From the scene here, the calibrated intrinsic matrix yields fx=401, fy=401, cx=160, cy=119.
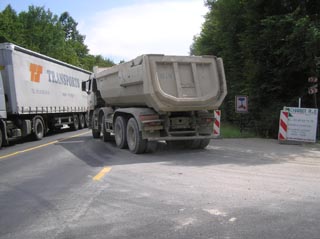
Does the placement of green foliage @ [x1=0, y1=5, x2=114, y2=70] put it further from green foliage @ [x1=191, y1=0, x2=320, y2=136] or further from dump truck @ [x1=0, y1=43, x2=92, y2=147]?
green foliage @ [x1=191, y1=0, x2=320, y2=136]

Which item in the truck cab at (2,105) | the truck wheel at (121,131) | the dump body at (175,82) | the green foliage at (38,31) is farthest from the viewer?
the green foliage at (38,31)

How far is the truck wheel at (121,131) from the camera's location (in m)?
13.0

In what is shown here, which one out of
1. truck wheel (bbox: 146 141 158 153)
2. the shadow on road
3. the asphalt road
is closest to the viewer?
the asphalt road

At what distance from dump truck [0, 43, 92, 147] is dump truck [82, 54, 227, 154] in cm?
540

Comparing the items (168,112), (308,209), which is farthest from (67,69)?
(308,209)

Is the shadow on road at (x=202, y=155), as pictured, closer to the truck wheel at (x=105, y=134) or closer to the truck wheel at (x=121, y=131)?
the truck wheel at (x=121, y=131)

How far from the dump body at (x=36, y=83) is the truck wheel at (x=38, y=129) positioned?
1.64ft

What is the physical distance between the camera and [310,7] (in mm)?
16750

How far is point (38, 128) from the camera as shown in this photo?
1858cm

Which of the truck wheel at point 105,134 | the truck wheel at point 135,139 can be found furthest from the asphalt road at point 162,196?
the truck wheel at point 105,134

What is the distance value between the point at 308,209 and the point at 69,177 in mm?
4818

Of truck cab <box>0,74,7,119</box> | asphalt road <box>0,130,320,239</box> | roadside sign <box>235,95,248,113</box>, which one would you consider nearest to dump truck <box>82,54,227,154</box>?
asphalt road <box>0,130,320,239</box>

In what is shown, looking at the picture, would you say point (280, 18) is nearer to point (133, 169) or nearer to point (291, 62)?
point (291, 62)

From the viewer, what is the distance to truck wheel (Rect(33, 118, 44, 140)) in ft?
59.1
